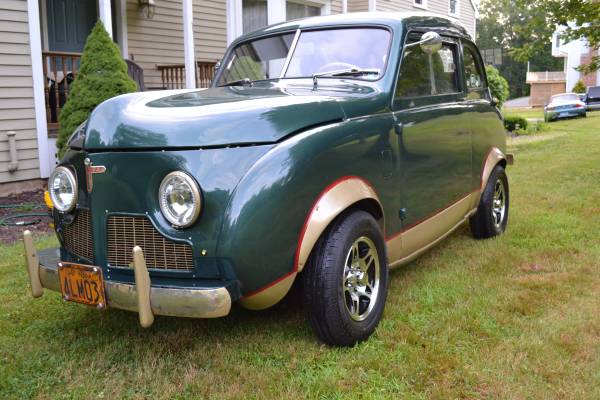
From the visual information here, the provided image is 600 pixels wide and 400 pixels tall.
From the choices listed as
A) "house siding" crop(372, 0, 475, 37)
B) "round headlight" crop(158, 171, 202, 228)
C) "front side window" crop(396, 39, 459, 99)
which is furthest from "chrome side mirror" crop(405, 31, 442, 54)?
"house siding" crop(372, 0, 475, 37)

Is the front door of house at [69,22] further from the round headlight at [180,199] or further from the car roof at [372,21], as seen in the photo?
the round headlight at [180,199]

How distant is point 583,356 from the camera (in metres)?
2.99

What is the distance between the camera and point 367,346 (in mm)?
3145

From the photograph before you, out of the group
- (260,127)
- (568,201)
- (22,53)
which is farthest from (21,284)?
(568,201)

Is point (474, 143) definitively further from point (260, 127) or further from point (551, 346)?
point (260, 127)

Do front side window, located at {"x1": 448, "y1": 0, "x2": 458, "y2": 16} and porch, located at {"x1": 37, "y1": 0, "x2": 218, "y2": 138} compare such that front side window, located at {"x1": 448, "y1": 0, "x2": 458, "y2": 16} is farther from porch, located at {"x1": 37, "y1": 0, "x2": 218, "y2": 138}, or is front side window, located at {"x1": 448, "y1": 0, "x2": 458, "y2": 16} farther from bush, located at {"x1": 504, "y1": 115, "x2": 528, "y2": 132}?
porch, located at {"x1": 37, "y1": 0, "x2": 218, "y2": 138}

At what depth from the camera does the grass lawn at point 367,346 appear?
9.08ft

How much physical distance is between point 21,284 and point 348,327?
260 cm

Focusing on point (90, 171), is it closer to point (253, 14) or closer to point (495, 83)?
point (253, 14)

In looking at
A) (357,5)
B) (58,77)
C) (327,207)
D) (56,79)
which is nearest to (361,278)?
(327,207)

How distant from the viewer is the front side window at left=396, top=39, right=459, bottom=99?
3.88m

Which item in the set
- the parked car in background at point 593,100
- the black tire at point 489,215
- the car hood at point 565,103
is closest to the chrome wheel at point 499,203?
the black tire at point 489,215

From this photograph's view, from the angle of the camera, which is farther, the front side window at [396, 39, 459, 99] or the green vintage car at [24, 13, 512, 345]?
the front side window at [396, 39, 459, 99]

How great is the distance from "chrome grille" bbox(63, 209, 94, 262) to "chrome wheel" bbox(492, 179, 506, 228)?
12.1 ft
